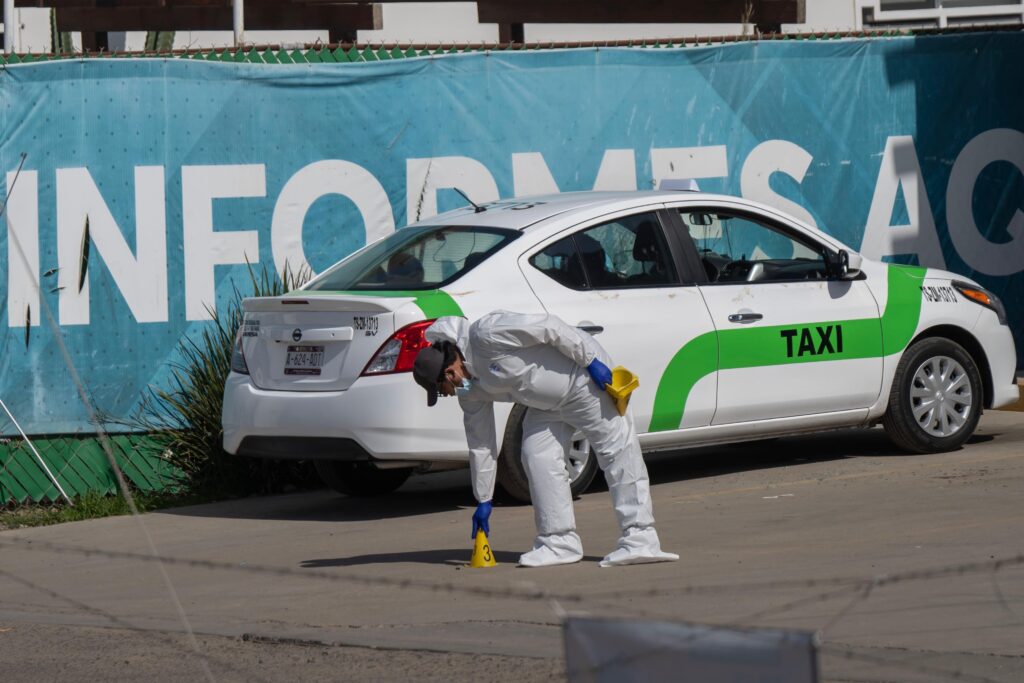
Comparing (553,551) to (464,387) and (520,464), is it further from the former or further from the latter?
(520,464)

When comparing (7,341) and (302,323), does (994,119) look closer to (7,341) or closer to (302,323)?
(302,323)

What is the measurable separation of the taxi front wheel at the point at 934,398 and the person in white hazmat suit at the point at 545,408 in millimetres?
3136

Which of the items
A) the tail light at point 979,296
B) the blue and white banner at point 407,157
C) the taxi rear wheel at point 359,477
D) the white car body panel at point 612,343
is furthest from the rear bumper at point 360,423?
the tail light at point 979,296

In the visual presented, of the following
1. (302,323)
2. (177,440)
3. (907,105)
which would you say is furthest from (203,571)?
(907,105)

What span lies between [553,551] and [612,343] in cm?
181

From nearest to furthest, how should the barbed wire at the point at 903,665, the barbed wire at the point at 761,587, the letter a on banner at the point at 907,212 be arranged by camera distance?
1. the barbed wire at the point at 903,665
2. the barbed wire at the point at 761,587
3. the letter a on banner at the point at 907,212

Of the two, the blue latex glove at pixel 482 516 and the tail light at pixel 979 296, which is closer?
the blue latex glove at pixel 482 516

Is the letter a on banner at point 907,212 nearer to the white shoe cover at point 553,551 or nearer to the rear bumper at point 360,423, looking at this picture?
the rear bumper at point 360,423

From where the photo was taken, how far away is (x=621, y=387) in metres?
6.95

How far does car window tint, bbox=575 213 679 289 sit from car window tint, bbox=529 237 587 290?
0.05m

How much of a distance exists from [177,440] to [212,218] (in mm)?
1564

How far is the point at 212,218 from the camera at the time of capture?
1077 cm

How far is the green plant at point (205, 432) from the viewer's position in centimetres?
1005

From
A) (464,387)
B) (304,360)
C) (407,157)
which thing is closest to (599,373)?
(464,387)
